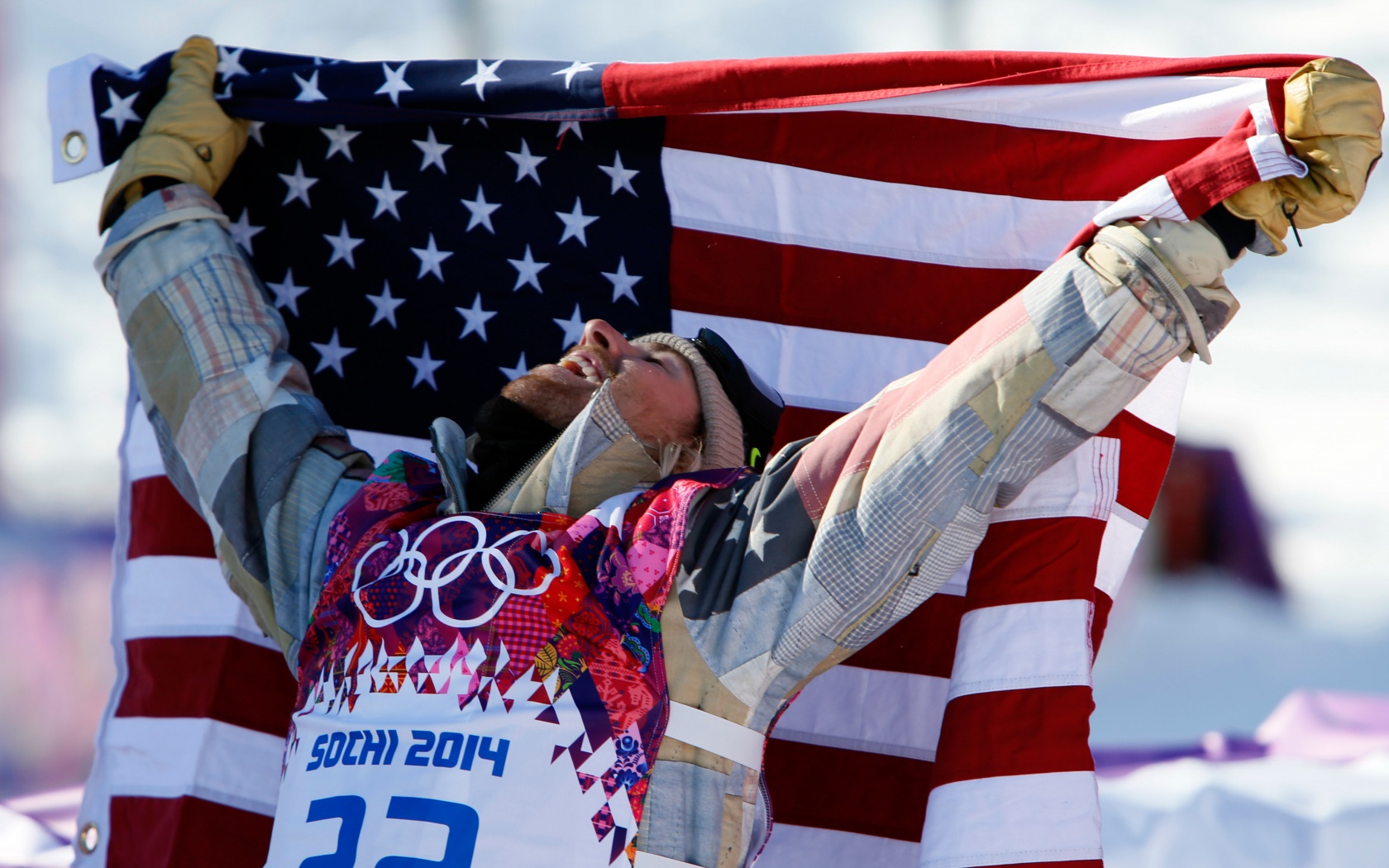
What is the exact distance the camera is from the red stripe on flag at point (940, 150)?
6.91ft

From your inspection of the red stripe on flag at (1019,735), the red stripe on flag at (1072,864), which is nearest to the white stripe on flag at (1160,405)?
the red stripe on flag at (1019,735)

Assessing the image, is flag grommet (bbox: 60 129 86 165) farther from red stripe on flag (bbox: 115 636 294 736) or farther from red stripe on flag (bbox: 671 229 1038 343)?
red stripe on flag (bbox: 671 229 1038 343)

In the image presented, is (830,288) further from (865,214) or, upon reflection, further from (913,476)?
(913,476)

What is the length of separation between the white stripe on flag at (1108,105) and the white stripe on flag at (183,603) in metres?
1.55

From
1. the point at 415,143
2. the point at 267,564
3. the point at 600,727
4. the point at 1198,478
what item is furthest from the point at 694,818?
the point at 1198,478

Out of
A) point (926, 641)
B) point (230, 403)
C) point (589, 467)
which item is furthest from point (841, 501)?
point (230, 403)

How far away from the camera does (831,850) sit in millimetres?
2277

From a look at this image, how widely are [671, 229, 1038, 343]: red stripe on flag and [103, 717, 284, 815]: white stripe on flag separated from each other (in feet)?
4.20

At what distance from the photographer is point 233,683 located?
2564 millimetres

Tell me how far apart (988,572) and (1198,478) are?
172 inches

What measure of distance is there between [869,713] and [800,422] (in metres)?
0.58

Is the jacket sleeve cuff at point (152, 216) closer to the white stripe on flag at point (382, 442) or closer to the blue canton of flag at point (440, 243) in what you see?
the blue canton of flag at point (440, 243)

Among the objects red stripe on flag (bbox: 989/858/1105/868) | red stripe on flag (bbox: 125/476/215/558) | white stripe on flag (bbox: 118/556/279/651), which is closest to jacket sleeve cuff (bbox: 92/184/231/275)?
red stripe on flag (bbox: 125/476/215/558)

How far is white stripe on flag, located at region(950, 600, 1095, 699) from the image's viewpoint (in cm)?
186
